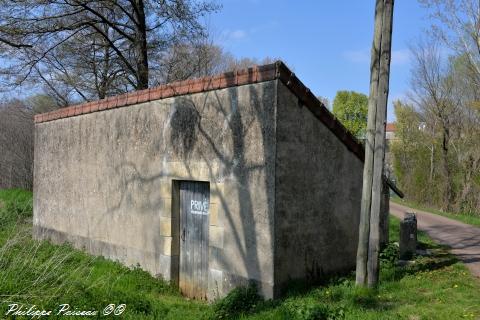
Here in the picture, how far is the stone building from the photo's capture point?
6.28 meters

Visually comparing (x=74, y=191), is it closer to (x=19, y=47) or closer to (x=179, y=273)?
(x=179, y=273)

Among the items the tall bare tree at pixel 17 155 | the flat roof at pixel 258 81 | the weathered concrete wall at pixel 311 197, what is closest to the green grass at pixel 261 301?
the weathered concrete wall at pixel 311 197

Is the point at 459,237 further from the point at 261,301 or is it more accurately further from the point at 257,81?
the point at 257,81

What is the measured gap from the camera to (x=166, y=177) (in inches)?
313

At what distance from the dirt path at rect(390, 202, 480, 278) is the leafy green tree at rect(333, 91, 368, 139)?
135 ft

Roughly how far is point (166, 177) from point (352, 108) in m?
53.6

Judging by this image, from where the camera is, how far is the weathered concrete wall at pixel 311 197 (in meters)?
6.28

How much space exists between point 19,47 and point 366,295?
13.3 metres

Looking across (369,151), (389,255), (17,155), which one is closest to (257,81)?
Answer: (369,151)

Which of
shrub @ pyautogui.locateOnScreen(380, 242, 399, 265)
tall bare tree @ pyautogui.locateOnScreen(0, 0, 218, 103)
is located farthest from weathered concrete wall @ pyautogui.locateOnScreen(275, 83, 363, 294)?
tall bare tree @ pyautogui.locateOnScreen(0, 0, 218, 103)

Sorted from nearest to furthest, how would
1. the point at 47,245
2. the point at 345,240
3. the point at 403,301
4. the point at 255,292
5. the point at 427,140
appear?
1. the point at 403,301
2. the point at 255,292
3. the point at 345,240
4. the point at 47,245
5. the point at 427,140

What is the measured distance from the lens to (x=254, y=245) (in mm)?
6348

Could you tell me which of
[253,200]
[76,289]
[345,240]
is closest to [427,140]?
[345,240]

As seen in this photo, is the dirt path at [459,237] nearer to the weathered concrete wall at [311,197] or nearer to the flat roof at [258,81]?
the flat roof at [258,81]
